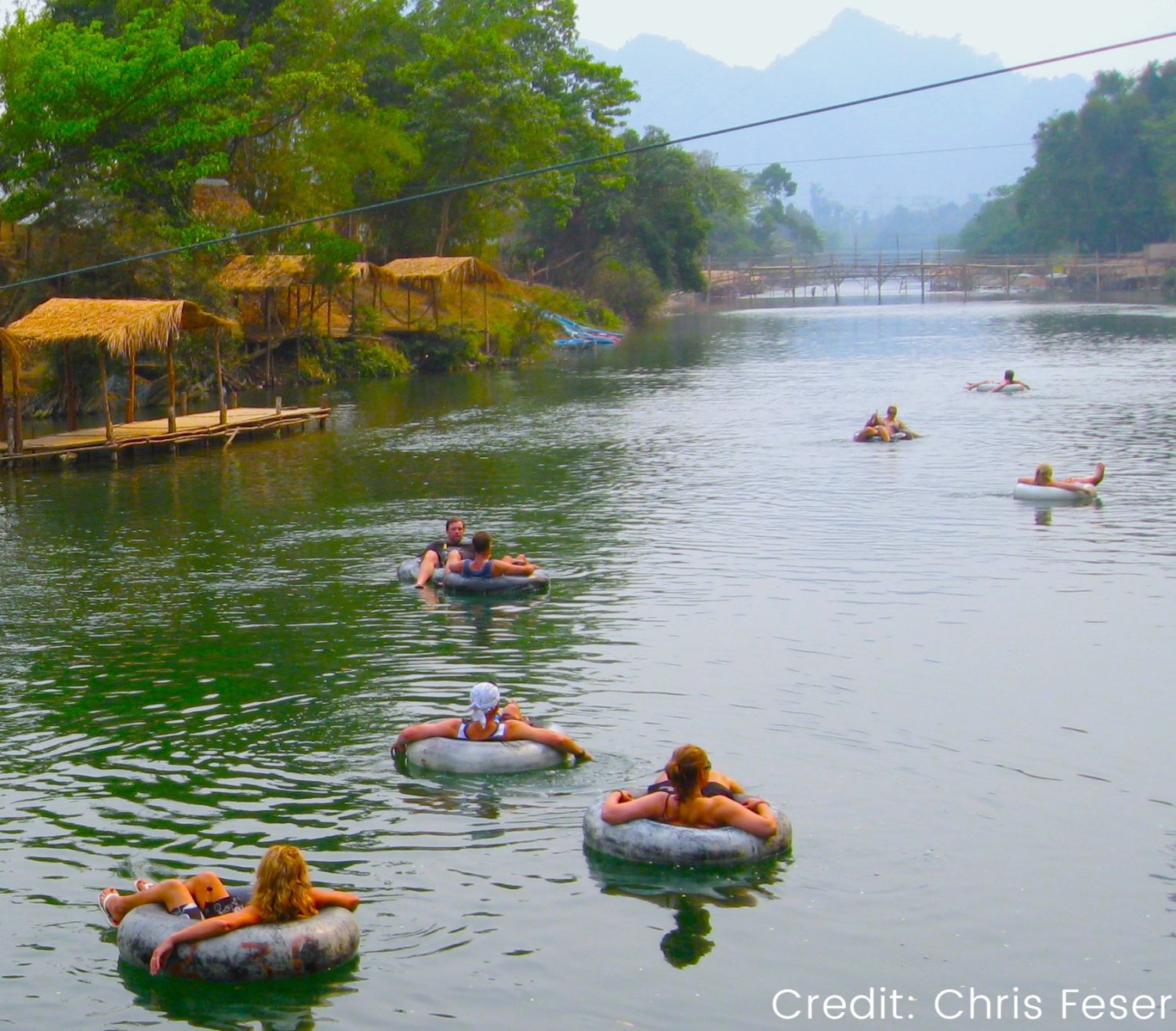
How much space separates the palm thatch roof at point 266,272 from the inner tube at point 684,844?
3744 cm

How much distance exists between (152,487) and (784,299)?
117 meters

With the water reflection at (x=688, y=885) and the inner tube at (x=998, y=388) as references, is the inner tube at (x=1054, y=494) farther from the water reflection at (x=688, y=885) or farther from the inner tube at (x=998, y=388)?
the inner tube at (x=998, y=388)

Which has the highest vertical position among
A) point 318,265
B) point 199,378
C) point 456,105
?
point 456,105

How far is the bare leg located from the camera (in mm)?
20297

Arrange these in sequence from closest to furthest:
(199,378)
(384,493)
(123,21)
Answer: (384,493) → (199,378) → (123,21)

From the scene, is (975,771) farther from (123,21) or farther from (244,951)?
(123,21)

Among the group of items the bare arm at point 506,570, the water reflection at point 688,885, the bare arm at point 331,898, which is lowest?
the water reflection at point 688,885

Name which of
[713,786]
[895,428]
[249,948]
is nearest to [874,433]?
[895,428]

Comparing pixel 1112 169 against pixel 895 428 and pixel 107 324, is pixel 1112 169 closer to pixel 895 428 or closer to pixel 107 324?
pixel 895 428

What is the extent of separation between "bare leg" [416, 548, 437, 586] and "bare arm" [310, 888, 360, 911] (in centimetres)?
1038

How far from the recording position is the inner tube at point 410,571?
20391mm

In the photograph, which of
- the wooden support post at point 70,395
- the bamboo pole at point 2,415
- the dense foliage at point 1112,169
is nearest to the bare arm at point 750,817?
the bamboo pole at point 2,415

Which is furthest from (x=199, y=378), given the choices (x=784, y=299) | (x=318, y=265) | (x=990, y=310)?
(x=784, y=299)

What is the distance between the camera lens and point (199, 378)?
4828 centimetres
